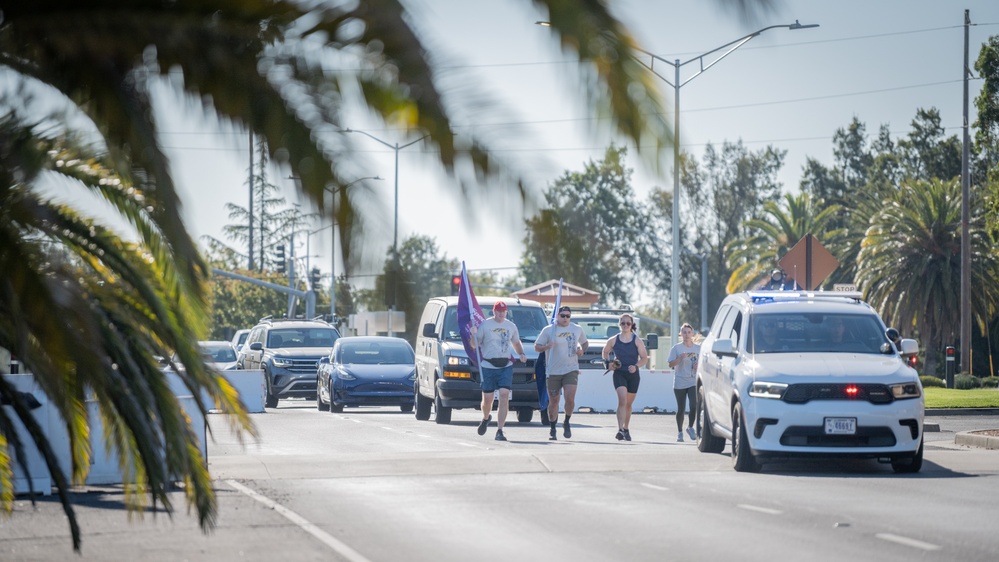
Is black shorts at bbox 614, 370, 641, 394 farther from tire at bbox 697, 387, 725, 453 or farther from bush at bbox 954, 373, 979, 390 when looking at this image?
bush at bbox 954, 373, 979, 390

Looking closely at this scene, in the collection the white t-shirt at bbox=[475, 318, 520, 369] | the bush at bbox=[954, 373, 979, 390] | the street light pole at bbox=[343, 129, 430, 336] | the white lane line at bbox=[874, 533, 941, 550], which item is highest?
the street light pole at bbox=[343, 129, 430, 336]

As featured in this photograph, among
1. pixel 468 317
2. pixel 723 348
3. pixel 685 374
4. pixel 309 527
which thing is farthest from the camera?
pixel 685 374

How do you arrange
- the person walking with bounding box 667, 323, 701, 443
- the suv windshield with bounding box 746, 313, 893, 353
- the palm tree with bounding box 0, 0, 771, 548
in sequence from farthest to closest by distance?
the person walking with bounding box 667, 323, 701, 443 → the suv windshield with bounding box 746, 313, 893, 353 → the palm tree with bounding box 0, 0, 771, 548

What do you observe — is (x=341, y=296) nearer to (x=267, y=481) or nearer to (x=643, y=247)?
(x=643, y=247)

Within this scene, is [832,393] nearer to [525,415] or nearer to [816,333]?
[816,333]

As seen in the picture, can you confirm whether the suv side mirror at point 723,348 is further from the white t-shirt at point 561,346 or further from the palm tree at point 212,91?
the palm tree at point 212,91

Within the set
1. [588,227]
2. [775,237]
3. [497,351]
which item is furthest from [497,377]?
[775,237]

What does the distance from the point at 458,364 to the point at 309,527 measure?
43.1ft

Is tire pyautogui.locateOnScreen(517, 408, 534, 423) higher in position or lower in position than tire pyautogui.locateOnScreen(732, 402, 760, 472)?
lower

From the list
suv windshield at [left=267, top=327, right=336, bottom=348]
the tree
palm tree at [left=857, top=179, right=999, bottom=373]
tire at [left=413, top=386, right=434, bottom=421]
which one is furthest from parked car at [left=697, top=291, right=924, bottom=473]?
palm tree at [left=857, top=179, right=999, bottom=373]

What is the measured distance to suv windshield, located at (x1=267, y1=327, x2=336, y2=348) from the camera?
108 feet

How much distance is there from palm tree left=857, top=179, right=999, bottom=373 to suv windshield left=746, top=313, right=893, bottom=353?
1526 inches

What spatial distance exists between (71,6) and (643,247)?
180 cm

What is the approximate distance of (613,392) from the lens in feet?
97.7
